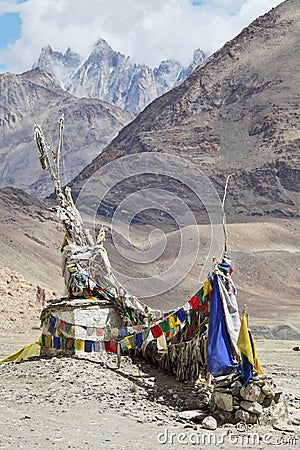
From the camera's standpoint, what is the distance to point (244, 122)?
78.8 m

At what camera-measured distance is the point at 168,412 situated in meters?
8.67

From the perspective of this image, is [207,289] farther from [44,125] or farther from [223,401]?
[44,125]

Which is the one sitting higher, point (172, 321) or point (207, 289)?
point (207, 289)

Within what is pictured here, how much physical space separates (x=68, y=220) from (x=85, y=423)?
509 cm

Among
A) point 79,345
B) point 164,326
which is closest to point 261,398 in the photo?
point 164,326

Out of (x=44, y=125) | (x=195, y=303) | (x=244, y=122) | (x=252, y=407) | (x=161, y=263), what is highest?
(x=44, y=125)

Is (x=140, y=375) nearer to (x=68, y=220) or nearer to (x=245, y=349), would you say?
(x=245, y=349)

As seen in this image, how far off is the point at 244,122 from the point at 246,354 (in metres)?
72.4

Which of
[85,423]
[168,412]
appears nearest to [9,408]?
[85,423]

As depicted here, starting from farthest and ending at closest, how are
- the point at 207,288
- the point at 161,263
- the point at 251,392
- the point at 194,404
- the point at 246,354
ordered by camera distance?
1. the point at 161,263
2. the point at 207,288
3. the point at 194,404
4. the point at 246,354
5. the point at 251,392

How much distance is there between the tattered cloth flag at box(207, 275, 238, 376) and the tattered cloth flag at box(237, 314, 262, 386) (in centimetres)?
42

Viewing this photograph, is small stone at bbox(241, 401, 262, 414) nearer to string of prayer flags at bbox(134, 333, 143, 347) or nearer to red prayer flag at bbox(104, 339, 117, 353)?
string of prayer flags at bbox(134, 333, 143, 347)

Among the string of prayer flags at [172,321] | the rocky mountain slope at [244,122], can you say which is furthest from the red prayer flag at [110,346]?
the rocky mountain slope at [244,122]

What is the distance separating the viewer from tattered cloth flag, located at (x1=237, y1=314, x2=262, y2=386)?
8.12m
